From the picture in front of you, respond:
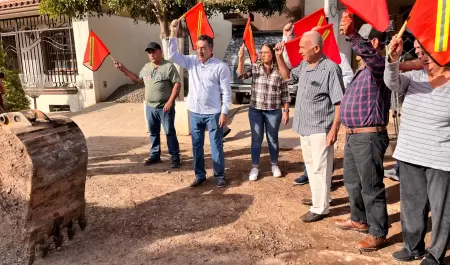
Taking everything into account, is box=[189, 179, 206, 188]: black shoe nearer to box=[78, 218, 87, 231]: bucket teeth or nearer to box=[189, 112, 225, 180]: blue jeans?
box=[189, 112, 225, 180]: blue jeans

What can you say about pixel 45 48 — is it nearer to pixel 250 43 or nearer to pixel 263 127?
pixel 250 43

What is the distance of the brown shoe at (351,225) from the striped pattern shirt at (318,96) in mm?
882

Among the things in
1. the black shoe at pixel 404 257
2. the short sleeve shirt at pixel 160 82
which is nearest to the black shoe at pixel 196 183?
the short sleeve shirt at pixel 160 82

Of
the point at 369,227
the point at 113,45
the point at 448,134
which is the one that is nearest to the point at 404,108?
the point at 448,134

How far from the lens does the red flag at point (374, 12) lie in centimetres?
279

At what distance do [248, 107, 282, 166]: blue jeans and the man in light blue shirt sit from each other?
1.79ft

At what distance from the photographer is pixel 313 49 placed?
3.33m

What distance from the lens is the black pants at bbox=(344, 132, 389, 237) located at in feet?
9.75

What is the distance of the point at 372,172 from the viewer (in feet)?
9.81

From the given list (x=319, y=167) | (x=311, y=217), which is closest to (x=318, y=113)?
(x=319, y=167)

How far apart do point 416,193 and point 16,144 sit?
3.08m

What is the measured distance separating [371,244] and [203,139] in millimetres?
2291

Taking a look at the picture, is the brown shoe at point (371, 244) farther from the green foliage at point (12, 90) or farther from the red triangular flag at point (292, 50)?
the green foliage at point (12, 90)

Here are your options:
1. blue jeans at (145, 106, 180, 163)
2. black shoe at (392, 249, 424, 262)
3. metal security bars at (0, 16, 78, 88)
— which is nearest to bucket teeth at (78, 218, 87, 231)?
blue jeans at (145, 106, 180, 163)
